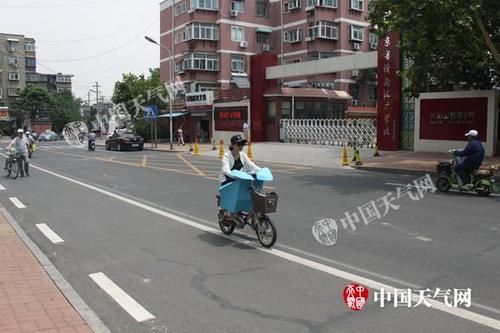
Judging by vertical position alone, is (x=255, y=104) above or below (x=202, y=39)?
below

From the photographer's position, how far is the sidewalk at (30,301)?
4.34 m

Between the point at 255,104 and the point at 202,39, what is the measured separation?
1593cm

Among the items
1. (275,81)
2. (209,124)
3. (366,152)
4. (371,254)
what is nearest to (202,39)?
(209,124)

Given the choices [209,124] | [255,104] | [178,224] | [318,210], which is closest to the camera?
[178,224]

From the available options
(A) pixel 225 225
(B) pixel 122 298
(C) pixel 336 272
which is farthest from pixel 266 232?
(B) pixel 122 298

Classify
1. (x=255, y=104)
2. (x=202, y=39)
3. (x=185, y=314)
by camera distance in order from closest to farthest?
(x=185, y=314) → (x=255, y=104) → (x=202, y=39)

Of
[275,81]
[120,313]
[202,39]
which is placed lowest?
[120,313]

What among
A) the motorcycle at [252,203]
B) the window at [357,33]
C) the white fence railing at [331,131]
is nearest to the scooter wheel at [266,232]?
the motorcycle at [252,203]

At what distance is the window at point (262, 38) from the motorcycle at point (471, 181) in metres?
42.1

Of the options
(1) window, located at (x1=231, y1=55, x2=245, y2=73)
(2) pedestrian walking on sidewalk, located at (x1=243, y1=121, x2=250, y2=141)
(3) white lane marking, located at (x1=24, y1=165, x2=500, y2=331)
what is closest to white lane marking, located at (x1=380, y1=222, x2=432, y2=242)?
(3) white lane marking, located at (x1=24, y1=165, x2=500, y2=331)

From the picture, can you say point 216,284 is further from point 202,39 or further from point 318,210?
point 202,39

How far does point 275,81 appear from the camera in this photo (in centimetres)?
3669

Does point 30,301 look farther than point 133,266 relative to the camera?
No

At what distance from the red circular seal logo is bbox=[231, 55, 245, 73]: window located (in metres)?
46.8
